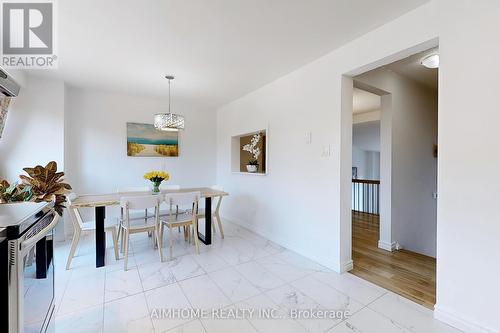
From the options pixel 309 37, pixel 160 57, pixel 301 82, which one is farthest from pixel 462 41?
pixel 160 57

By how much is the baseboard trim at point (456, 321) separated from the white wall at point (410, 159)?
1.46m

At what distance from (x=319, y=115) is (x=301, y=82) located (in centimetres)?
58

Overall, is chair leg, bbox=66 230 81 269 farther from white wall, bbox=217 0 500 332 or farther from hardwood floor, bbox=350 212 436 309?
hardwood floor, bbox=350 212 436 309

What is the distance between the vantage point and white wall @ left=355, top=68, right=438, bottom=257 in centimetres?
309

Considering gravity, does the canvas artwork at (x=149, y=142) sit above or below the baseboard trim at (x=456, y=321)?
above

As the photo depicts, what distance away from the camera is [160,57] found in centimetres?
270

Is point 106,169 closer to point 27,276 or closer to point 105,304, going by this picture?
point 105,304

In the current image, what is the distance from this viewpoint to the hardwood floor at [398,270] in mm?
2088

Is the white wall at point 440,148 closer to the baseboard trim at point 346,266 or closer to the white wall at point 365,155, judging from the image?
the baseboard trim at point 346,266

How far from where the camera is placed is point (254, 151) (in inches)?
172

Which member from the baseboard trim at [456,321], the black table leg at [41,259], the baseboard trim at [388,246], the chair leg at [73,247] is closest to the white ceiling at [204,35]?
the black table leg at [41,259]

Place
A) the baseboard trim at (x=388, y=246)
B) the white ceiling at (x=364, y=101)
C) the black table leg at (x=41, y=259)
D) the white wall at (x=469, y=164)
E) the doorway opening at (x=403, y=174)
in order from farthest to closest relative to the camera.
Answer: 1. the white ceiling at (x=364, y=101)
2. the baseboard trim at (x=388, y=246)
3. the doorway opening at (x=403, y=174)
4. the white wall at (x=469, y=164)
5. the black table leg at (x=41, y=259)

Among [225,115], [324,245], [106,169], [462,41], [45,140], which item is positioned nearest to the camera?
[462,41]

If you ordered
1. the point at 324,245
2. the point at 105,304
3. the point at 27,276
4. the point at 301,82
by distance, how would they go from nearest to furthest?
1. the point at 27,276
2. the point at 105,304
3. the point at 324,245
4. the point at 301,82
